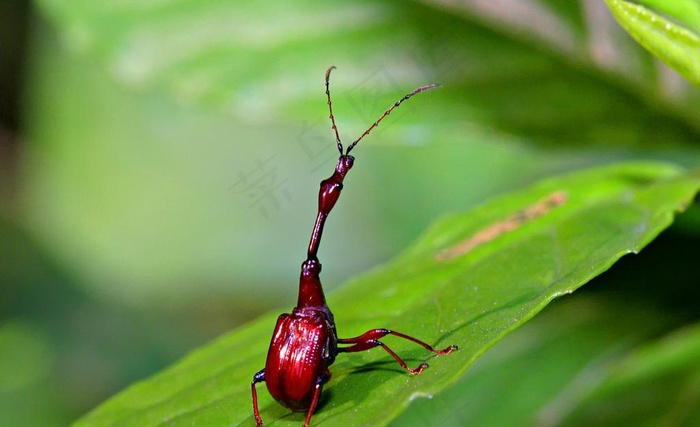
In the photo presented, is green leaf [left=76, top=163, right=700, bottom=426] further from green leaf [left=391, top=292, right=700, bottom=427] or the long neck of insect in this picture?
green leaf [left=391, top=292, right=700, bottom=427]

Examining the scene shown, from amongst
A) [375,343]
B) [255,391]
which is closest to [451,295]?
[375,343]

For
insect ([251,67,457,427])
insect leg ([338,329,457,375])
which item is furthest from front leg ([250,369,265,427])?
insect leg ([338,329,457,375])

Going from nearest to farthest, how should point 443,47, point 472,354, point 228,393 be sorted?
1. point 472,354
2. point 228,393
3. point 443,47

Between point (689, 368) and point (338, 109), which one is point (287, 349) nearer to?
point (338, 109)

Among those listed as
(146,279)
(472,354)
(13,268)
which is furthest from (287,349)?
(13,268)

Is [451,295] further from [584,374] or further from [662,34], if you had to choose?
[584,374]

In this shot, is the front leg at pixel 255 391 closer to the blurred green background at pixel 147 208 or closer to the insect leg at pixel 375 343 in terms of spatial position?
the insect leg at pixel 375 343

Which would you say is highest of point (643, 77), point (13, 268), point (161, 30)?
point (161, 30)
